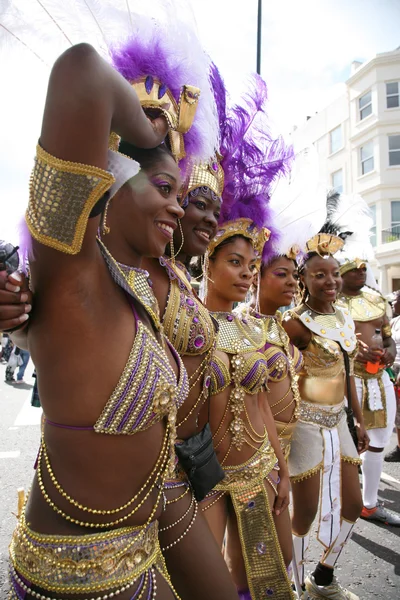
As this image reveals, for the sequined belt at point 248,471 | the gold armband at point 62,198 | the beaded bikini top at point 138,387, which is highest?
the gold armband at point 62,198

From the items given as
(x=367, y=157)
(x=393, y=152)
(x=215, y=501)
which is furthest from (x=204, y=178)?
(x=367, y=157)

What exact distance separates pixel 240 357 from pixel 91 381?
4.58ft

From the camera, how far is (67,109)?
38.1 inches

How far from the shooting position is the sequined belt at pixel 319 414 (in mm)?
3367

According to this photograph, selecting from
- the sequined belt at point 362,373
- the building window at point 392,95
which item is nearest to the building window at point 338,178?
the building window at point 392,95

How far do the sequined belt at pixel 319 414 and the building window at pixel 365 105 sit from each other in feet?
70.6

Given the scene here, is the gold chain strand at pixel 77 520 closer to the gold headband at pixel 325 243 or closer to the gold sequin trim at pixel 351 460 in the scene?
the gold sequin trim at pixel 351 460

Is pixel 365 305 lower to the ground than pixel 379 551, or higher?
higher

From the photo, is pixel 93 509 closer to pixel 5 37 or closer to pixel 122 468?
pixel 122 468

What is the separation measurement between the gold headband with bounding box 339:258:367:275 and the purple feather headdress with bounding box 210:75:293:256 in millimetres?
1947

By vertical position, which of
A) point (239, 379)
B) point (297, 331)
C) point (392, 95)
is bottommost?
point (239, 379)

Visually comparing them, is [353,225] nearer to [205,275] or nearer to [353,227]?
[353,227]

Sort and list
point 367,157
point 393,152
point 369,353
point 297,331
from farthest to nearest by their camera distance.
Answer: point 367,157 < point 393,152 < point 369,353 < point 297,331

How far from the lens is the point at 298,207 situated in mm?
3328
